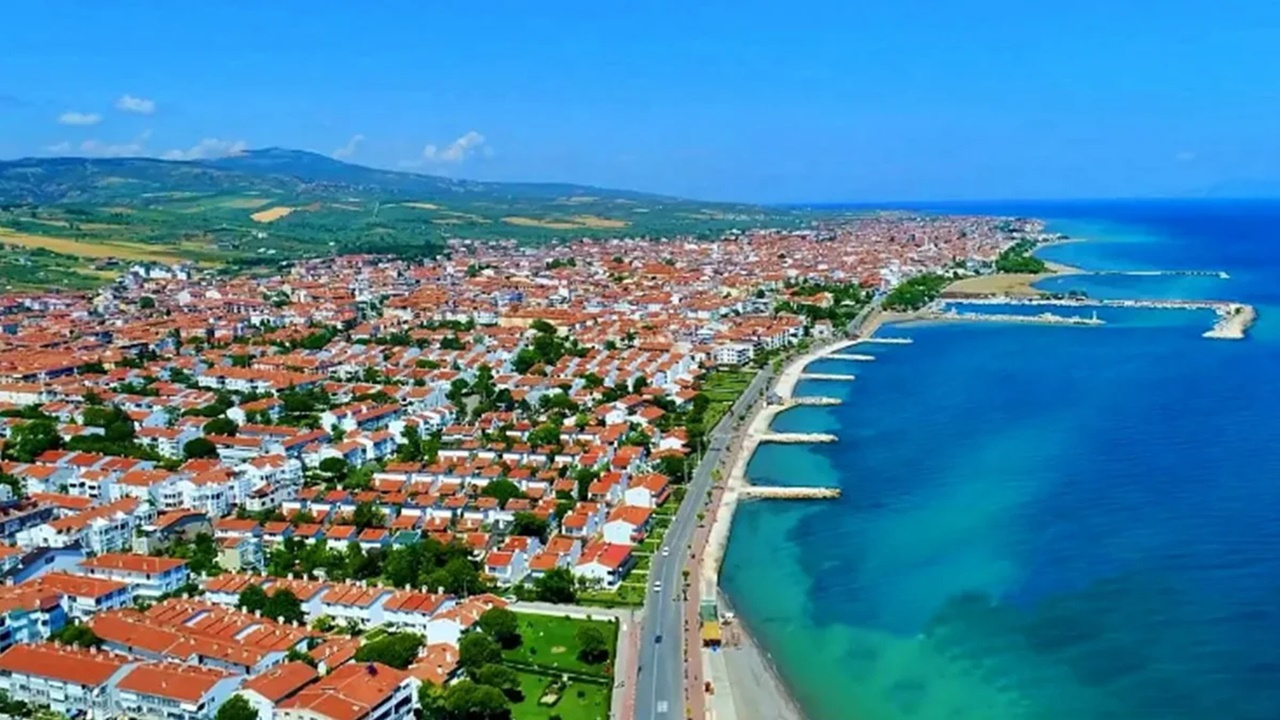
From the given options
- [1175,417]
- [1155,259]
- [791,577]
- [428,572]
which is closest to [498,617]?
[428,572]

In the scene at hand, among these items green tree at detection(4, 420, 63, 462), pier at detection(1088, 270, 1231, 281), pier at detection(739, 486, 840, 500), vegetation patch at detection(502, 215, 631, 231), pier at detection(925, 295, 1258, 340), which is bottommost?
pier at detection(739, 486, 840, 500)

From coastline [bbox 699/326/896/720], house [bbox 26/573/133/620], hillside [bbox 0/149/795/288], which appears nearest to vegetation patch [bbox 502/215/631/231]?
hillside [bbox 0/149/795/288]

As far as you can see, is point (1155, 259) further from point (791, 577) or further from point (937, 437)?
point (791, 577)

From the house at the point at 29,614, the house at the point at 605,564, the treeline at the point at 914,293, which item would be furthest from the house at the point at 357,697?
the treeline at the point at 914,293

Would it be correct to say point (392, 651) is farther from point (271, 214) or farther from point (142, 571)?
point (271, 214)

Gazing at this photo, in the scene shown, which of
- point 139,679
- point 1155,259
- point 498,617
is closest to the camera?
point 139,679

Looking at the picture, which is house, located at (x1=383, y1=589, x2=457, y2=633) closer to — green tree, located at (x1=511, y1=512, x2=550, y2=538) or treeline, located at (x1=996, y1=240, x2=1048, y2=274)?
green tree, located at (x1=511, y1=512, x2=550, y2=538)

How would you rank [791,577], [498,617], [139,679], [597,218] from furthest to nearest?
[597,218] → [791,577] → [498,617] → [139,679]
